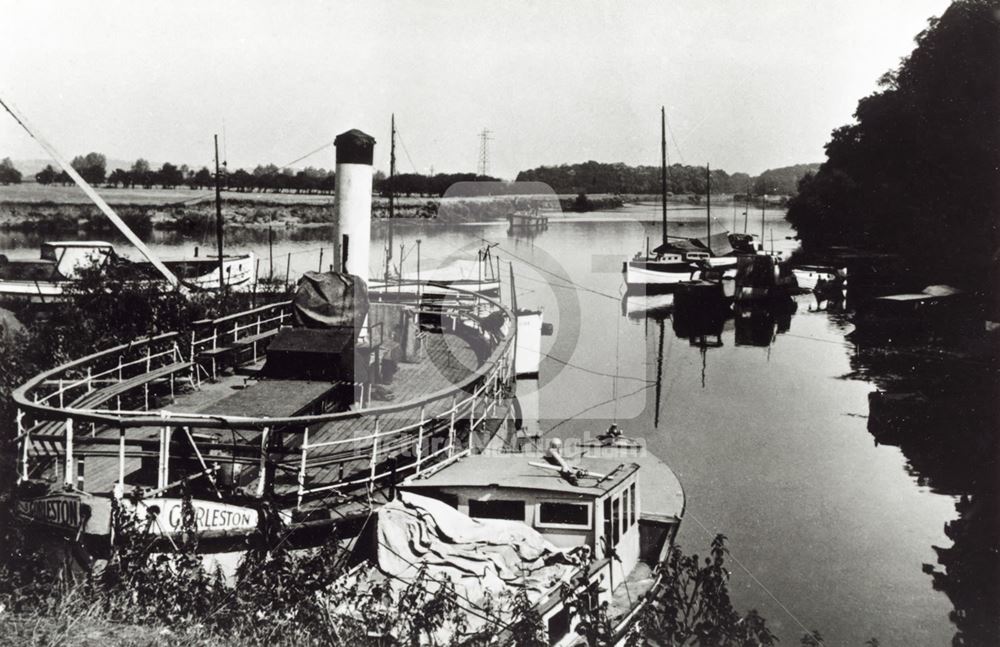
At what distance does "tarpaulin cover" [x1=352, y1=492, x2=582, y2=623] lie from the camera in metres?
8.70

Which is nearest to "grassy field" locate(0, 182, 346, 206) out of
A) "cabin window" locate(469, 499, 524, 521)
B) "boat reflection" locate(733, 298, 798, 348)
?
"boat reflection" locate(733, 298, 798, 348)

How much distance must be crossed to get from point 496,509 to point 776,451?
1518 centimetres

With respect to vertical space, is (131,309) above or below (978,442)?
above

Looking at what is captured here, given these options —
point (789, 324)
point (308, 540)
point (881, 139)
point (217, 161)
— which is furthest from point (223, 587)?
point (881, 139)

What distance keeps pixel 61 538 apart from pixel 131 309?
1354 cm

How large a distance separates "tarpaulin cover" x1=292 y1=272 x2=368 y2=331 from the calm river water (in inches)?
Result: 324

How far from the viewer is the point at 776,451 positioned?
23266mm

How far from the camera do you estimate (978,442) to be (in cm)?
2425

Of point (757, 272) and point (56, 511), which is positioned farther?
point (757, 272)

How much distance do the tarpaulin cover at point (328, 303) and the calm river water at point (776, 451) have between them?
8.23m

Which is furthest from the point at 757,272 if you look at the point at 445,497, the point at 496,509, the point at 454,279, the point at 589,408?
the point at 445,497

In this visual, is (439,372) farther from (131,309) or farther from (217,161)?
(217,161)

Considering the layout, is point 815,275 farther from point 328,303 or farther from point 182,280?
point 328,303

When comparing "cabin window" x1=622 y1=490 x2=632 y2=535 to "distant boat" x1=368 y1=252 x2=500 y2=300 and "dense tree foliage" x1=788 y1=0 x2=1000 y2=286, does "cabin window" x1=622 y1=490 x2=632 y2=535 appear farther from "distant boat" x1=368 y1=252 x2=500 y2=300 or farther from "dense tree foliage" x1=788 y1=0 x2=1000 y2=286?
"dense tree foliage" x1=788 y1=0 x2=1000 y2=286
